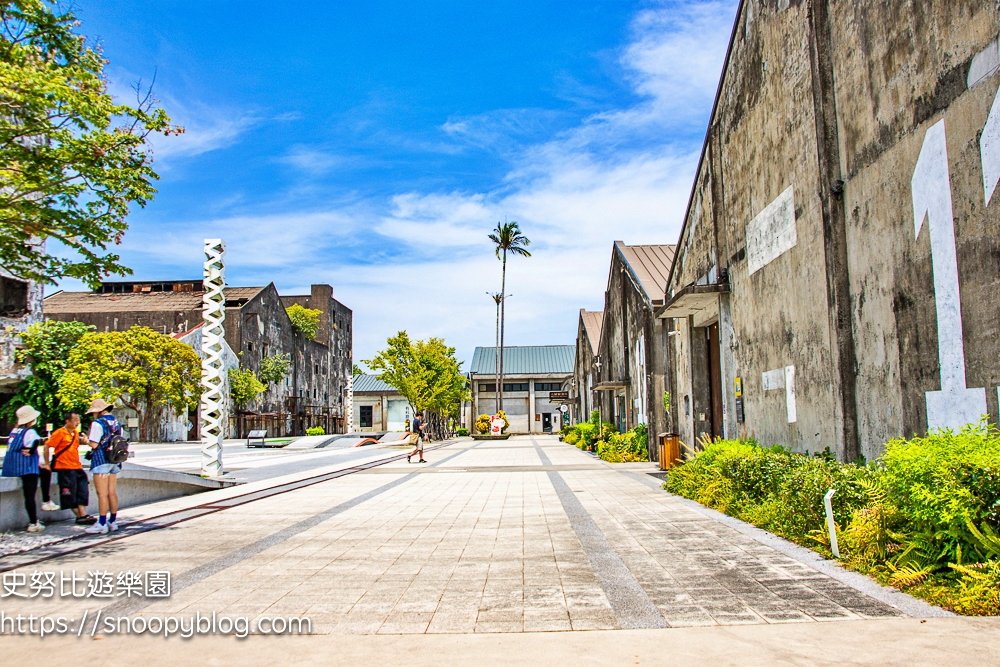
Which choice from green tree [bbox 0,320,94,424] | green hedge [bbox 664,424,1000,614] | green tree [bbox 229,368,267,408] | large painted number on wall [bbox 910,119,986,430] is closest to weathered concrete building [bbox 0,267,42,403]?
green tree [bbox 0,320,94,424]

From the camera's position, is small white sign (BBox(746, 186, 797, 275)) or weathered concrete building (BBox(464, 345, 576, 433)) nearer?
small white sign (BBox(746, 186, 797, 275))

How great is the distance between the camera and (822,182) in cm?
901

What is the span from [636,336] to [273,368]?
4363cm

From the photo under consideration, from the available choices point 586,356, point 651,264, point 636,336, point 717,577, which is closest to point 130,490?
point 717,577

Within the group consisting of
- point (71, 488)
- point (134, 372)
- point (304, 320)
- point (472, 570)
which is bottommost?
point (472, 570)

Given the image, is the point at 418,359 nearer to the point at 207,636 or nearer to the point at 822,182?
the point at 822,182

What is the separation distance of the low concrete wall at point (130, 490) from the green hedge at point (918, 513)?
941cm

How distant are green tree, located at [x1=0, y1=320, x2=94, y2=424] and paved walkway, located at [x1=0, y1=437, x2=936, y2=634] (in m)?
34.3

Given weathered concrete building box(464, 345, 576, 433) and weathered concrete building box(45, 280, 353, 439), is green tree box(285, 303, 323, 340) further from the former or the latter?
weathered concrete building box(464, 345, 576, 433)

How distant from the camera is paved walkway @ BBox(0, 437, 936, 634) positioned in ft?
15.9

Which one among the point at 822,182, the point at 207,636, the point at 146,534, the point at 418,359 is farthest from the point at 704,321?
the point at 418,359

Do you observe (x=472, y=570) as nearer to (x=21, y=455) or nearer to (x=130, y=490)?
(x=21, y=455)

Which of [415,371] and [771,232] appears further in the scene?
[415,371]

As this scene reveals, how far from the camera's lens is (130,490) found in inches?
444
